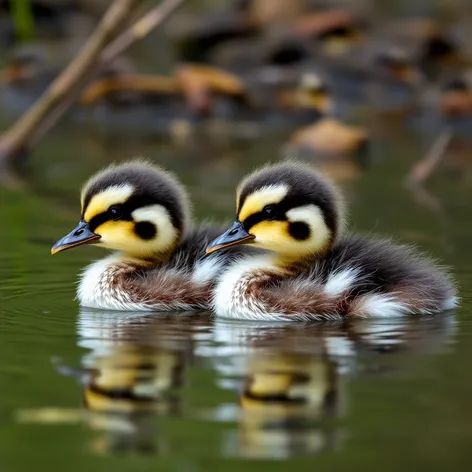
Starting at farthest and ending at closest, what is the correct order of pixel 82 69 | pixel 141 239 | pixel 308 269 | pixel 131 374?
pixel 82 69 < pixel 141 239 < pixel 308 269 < pixel 131 374

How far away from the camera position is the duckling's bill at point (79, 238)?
759 cm

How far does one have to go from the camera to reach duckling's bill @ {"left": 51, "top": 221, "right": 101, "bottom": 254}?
7.59m

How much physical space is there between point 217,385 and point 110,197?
206 cm

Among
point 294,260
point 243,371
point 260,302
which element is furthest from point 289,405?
point 294,260

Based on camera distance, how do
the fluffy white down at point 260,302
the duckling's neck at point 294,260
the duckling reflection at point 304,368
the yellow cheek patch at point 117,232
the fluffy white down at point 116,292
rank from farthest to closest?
1. the yellow cheek patch at point 117,232
2. the fluffy white down at point 116,292
3. the duckling's neck at point 294,260
4. the fluffy white down at point 260,302
5. the duckling reflection at point 304,368

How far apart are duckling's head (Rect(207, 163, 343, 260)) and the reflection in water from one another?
0.43m

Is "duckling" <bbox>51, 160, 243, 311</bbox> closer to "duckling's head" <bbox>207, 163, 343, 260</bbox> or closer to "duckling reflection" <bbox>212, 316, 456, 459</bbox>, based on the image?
"duckling's head" <bbox>207, 163, 343, 260</bbox>

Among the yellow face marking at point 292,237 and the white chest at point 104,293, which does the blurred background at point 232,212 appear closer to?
the white chest at point 104,293

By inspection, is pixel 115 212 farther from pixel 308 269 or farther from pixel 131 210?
pixel 308 269

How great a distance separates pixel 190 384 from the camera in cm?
575

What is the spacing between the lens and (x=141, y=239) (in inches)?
302

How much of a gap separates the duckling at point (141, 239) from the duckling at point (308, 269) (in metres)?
0.28

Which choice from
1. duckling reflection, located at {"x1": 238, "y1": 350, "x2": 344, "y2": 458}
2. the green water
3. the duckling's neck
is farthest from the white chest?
duckling reflection, located at {"x1": 238, "y1": 350, "x2": 344, "y2": 458}

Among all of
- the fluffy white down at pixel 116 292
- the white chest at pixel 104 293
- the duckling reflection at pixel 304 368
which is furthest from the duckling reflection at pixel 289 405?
the white chest at pixel 104 293
